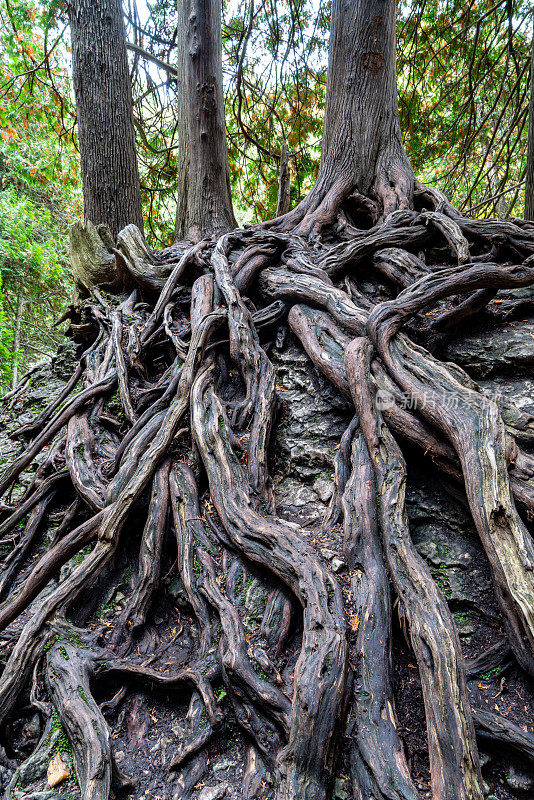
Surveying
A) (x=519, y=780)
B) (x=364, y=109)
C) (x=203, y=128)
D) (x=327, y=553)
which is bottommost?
(x=519, y=780)

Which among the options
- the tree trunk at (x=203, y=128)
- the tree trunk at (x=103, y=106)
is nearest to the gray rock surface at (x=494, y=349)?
the tree trunk at (x=203, y=128)

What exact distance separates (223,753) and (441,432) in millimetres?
1294

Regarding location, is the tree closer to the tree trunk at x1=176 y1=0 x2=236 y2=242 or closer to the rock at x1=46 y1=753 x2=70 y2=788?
the rock at x1=46 y1=753 x2=70 y2=788

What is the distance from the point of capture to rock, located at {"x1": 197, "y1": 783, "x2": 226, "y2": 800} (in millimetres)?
1238

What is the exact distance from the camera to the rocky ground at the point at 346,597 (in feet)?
4.19

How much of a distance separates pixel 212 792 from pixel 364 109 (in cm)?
463

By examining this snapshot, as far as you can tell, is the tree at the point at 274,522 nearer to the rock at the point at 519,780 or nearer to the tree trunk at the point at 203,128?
the rock at the point at 519,780

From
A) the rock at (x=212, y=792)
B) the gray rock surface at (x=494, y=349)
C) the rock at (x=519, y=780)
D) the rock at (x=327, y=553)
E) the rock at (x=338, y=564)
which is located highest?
the gray rock surface at (x=494, y=349)

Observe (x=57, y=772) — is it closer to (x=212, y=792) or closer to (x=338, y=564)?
(x=212, y=792)

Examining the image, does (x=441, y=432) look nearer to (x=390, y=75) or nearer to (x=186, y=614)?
(x=186, y=614)

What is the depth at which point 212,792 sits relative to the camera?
125 cm

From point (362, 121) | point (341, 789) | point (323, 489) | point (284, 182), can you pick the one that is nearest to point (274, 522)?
point (323, 489)

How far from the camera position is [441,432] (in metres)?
1.76

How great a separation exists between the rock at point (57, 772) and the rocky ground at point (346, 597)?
0.01 metres
